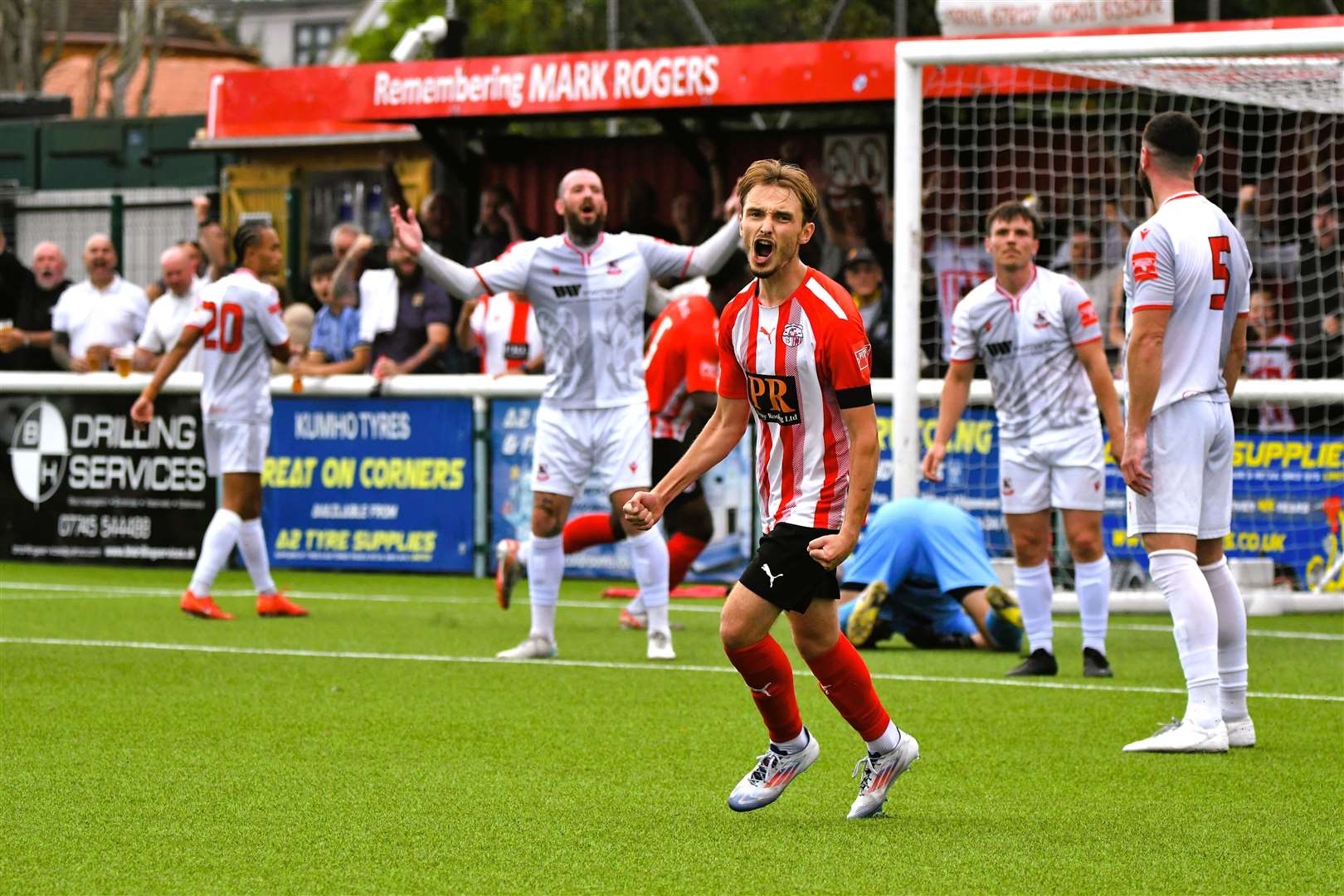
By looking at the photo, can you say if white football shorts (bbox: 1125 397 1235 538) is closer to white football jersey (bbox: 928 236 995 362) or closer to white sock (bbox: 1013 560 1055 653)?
white sock (bbox: 1013 560 1055 653)

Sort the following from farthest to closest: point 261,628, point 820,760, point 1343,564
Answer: point 1343,564
point 261,628
point 820,760

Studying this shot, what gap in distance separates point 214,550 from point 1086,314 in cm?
557

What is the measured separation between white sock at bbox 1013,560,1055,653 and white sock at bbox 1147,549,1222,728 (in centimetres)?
232

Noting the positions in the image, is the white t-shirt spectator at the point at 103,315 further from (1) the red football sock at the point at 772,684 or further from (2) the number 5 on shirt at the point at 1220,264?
(1) the red football sock at the point at 772,684

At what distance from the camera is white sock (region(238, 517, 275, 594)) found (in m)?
12.4

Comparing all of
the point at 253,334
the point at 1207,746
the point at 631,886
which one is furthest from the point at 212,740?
the point at 253,334

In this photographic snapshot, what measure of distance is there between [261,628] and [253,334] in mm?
1911

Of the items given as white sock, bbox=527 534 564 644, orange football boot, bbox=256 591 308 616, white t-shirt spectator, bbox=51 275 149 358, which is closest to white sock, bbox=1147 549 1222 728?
white sock, bbox=527 534 564 644

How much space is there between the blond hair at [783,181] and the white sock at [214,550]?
7003mm

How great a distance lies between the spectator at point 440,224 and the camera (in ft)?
56.7

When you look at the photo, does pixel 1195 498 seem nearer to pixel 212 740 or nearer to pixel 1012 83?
pixel 212 740

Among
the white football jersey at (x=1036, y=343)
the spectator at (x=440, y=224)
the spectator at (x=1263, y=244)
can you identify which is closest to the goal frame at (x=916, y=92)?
the white football jersey at (x=1036, y=343)

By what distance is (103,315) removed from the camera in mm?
16891

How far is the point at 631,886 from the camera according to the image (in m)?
5.03
